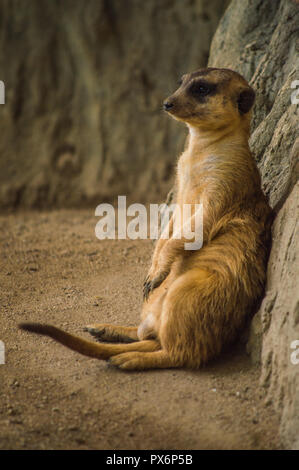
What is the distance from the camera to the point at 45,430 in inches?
82.3

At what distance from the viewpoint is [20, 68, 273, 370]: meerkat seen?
8.12ft

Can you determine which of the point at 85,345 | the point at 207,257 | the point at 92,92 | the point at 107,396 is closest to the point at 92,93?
the point at 92,92

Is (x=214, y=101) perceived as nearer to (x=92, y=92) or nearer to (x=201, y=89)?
(x=201, y=89)

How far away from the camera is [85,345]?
2.48 m

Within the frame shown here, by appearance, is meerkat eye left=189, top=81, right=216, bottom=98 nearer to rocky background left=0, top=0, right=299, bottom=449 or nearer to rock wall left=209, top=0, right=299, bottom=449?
rock wall left=209, top=0, right=299, bottom=449

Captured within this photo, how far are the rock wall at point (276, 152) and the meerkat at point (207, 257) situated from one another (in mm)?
126

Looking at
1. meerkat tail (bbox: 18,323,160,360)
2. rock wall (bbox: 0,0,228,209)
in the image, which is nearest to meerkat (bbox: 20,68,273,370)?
meerkat tail (bbox: 18,323,160,360)

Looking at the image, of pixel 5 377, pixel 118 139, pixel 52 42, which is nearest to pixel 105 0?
pixel 52 42

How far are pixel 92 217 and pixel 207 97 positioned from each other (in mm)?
3045

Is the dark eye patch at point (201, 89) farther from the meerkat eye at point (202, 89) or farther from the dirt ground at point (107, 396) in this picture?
the dirt ground at point (107, 396)

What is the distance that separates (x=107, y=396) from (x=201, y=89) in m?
1.56

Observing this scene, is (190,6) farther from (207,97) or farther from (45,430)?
(45,430)

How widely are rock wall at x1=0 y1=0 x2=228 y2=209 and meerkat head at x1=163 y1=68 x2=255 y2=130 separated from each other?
324 centimetres
